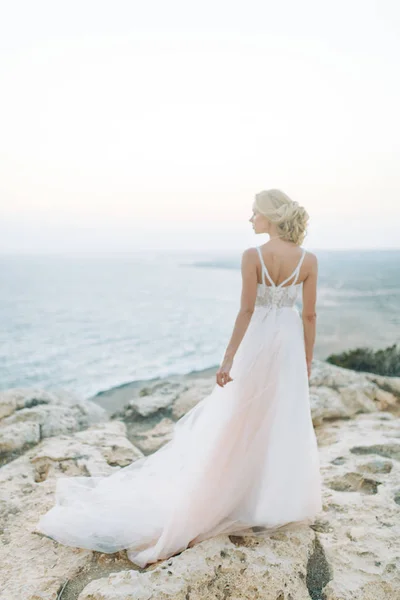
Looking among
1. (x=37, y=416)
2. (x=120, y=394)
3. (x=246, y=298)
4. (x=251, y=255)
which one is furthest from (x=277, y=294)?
(x=120, y=394)

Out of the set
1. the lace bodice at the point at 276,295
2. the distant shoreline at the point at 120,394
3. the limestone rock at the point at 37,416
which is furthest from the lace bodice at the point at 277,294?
the distant shoreline at the point at 120,394

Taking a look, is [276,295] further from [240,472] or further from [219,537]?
[219,537]

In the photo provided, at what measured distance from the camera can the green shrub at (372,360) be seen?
31.2 feet

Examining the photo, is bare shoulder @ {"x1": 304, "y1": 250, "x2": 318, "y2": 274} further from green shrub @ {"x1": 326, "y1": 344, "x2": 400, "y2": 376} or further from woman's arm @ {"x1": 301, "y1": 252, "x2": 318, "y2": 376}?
green shrub @ {"x1": 326, "y1": 344, "x2": 400, "y2": 376}

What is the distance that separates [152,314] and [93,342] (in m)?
12.9

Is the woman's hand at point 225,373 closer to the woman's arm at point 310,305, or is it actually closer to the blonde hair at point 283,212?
the woman's arm at point 310,305

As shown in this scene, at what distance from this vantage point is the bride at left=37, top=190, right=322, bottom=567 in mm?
3037

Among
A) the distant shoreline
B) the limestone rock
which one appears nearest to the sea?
the distant shoreline

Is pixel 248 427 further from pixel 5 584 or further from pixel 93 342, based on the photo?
pixel 93 342

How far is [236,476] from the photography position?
3199 millimetres

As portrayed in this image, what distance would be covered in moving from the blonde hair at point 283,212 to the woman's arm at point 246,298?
0.26 m

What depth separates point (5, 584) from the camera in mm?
2680

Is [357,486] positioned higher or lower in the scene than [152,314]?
higher

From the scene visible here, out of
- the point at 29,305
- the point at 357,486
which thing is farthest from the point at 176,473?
the point at 29,305
